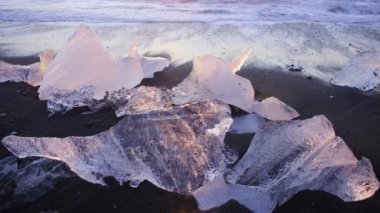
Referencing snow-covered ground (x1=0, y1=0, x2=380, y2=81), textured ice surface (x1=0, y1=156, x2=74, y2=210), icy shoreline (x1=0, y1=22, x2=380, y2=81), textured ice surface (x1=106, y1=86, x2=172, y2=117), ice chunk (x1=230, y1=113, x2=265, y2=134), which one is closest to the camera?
textured ice surface (x1=0, y1=156, x2=74, y2=210)

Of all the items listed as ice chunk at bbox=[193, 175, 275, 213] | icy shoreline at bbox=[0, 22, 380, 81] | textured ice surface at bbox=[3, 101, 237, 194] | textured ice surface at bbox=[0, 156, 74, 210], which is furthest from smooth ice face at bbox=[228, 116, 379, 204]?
icy shoreline at bbox=[0, 22, 380, 81]

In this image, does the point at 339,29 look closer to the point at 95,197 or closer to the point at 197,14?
the point at 197,14

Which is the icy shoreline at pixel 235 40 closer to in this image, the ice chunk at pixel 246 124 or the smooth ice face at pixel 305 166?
the ice chunk at pixel 246 124

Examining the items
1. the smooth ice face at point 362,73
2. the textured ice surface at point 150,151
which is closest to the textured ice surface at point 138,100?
the textured ice surface at point 150,151

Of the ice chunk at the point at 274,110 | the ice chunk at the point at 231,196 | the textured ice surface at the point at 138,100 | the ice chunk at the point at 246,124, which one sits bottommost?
the ice chunk at the point at 231,196

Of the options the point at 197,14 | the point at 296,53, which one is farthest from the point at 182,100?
the point at 197,14

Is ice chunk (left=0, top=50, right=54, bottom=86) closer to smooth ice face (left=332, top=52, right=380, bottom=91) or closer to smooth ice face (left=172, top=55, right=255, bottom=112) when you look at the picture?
smooth ice face (left=172, top=55, right=255, bottom=112)
